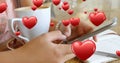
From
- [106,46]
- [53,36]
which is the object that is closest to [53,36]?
[53,36]

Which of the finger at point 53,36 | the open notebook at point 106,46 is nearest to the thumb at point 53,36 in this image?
the finger at point 53,36

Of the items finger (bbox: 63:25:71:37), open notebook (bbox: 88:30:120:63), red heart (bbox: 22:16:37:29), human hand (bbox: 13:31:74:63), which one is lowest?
open notebook (bbox: 88:30:120:63)

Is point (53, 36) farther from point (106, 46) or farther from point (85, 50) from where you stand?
point (106, 46)

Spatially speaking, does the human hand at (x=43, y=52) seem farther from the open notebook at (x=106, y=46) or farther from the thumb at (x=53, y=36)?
the open notebook at (x=106, y=46)

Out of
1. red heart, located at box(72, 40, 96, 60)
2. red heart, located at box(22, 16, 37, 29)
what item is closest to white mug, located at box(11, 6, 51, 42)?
red heart, located at box(22, 16, 37, 29)

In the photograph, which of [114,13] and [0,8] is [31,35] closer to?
[0,8]

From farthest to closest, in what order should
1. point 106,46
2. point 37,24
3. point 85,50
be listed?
point 106,46
point 37,24
point 85,50

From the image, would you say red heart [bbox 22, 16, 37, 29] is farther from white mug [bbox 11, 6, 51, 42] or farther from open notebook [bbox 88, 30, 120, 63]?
open notebook [bbox 88, 30, 120, 63]
